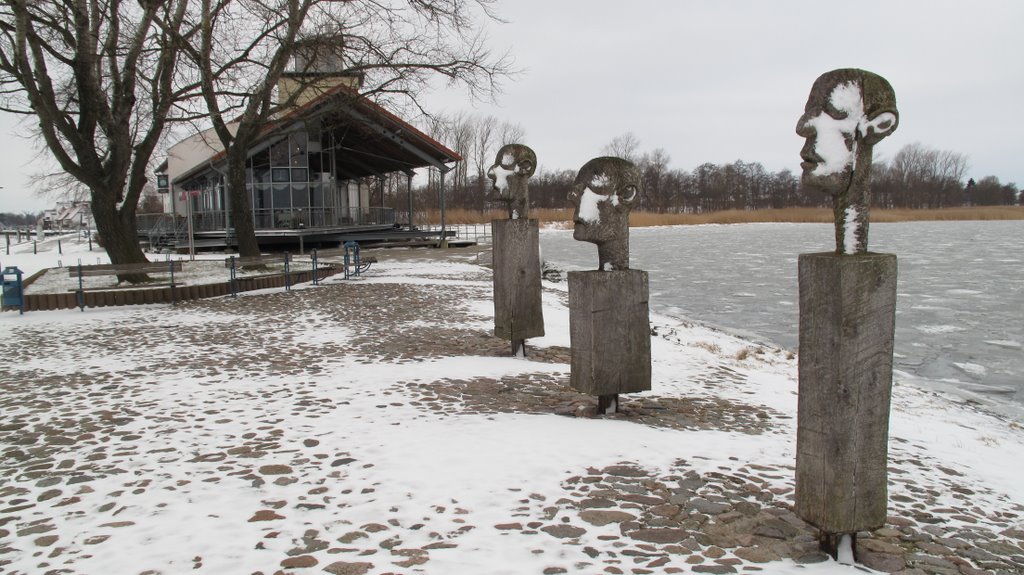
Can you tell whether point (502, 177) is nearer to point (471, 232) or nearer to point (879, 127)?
point (879, 127)

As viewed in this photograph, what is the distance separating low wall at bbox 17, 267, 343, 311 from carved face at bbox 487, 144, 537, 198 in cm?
807

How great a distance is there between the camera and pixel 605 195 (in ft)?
19.2

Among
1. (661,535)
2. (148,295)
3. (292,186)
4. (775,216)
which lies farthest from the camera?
(775,216)

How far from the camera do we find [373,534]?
3.80m

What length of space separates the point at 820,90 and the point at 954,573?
2.43m

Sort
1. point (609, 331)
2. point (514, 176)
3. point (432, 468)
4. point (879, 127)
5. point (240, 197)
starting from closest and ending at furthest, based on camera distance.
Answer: point (879, 127)
point (432, 468)
point (609, 331)
point (514, 176)
point (240, 197)

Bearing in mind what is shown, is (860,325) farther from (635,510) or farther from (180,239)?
(180,239)

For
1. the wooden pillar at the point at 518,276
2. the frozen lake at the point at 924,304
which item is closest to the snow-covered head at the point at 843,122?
the wooden pillar at the point at 518,276

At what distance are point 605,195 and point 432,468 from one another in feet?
8.56

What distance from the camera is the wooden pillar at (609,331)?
593 centimetres

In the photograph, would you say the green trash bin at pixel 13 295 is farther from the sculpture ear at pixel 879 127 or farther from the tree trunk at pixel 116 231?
the sculpture ear at pixel 879 127

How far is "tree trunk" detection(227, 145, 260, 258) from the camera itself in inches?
731

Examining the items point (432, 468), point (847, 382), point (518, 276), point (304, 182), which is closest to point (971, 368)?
point (518, 276)

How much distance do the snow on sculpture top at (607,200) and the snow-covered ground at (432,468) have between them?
4.99ft
